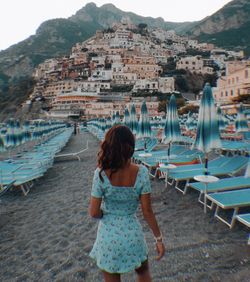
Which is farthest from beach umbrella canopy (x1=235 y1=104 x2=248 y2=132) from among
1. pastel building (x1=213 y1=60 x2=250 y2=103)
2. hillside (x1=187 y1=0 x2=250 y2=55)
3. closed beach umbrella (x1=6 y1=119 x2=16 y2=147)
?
hillside (x1=187 y1=0 x2=250 y2=55)

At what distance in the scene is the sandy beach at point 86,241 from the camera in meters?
3.10

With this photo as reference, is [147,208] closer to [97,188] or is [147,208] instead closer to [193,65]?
[97,188]

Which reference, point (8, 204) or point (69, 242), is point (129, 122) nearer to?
point (8, 204)

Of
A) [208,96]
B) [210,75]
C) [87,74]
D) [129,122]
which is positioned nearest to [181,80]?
[210,75]

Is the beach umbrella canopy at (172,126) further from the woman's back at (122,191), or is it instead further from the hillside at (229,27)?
the hillside at (229,27)

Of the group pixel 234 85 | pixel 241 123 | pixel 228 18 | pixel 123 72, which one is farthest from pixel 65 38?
pixel 241 123

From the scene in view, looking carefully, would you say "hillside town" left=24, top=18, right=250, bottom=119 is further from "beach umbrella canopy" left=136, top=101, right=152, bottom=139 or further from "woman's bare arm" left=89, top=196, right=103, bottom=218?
"woman's bare arm" left=89, top=196, right=103, bottom=218

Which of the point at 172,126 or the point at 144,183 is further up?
the point at 172,126

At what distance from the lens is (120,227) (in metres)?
1.87

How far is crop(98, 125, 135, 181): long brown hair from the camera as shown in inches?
69.3

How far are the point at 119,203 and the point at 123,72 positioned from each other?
283ft

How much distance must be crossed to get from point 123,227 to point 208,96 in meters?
3.40

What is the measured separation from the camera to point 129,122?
1240 centimetres

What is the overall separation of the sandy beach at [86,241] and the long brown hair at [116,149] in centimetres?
178
